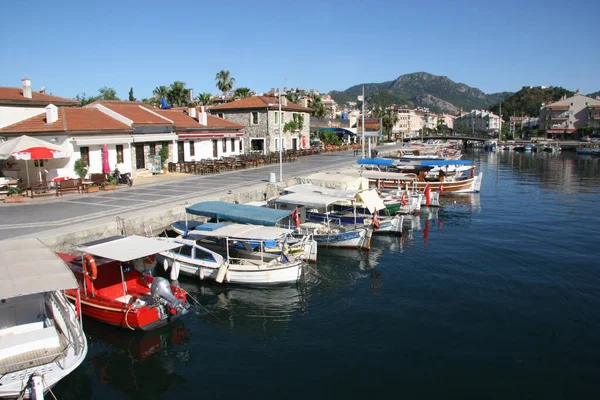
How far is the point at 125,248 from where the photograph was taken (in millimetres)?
15781

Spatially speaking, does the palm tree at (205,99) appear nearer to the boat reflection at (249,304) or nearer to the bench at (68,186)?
the bench at (68,186)

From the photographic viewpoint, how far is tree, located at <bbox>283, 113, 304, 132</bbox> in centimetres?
5641

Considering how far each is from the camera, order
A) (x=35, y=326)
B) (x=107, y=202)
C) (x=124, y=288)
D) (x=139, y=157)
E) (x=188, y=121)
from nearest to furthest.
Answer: (x=35, y=326)
(x=124, y=288)
(x=107, y=202)
(x=139, y=157)
(x=188, y=121)

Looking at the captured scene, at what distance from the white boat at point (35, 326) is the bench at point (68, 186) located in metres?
14.8

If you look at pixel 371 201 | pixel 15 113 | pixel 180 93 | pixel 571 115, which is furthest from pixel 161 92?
pixel 571 115

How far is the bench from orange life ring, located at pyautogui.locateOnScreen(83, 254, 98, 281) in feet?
46.4

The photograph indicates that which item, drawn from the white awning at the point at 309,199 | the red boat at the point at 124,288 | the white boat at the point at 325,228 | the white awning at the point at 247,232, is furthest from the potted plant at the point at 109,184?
the red boat at the point at 124,288

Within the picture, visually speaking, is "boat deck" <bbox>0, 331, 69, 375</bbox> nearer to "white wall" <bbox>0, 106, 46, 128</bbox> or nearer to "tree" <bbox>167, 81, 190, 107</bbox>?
"white wall" <bbox>0, 106, 46, 128</bbox>

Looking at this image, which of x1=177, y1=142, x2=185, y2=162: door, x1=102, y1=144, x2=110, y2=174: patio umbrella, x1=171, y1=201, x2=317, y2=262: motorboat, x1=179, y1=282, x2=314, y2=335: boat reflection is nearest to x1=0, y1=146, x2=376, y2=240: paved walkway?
x1=102, y1=144, x2=110, y2=174: patio umbrella

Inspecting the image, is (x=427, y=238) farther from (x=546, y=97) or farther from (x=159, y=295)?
(x=546, y=97)

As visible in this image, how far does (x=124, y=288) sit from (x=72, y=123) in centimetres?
1967

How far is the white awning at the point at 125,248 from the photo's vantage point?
1512cm

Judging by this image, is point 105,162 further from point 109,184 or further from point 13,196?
point 13,196

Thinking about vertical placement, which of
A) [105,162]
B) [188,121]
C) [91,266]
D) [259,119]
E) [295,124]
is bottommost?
[91,266]
